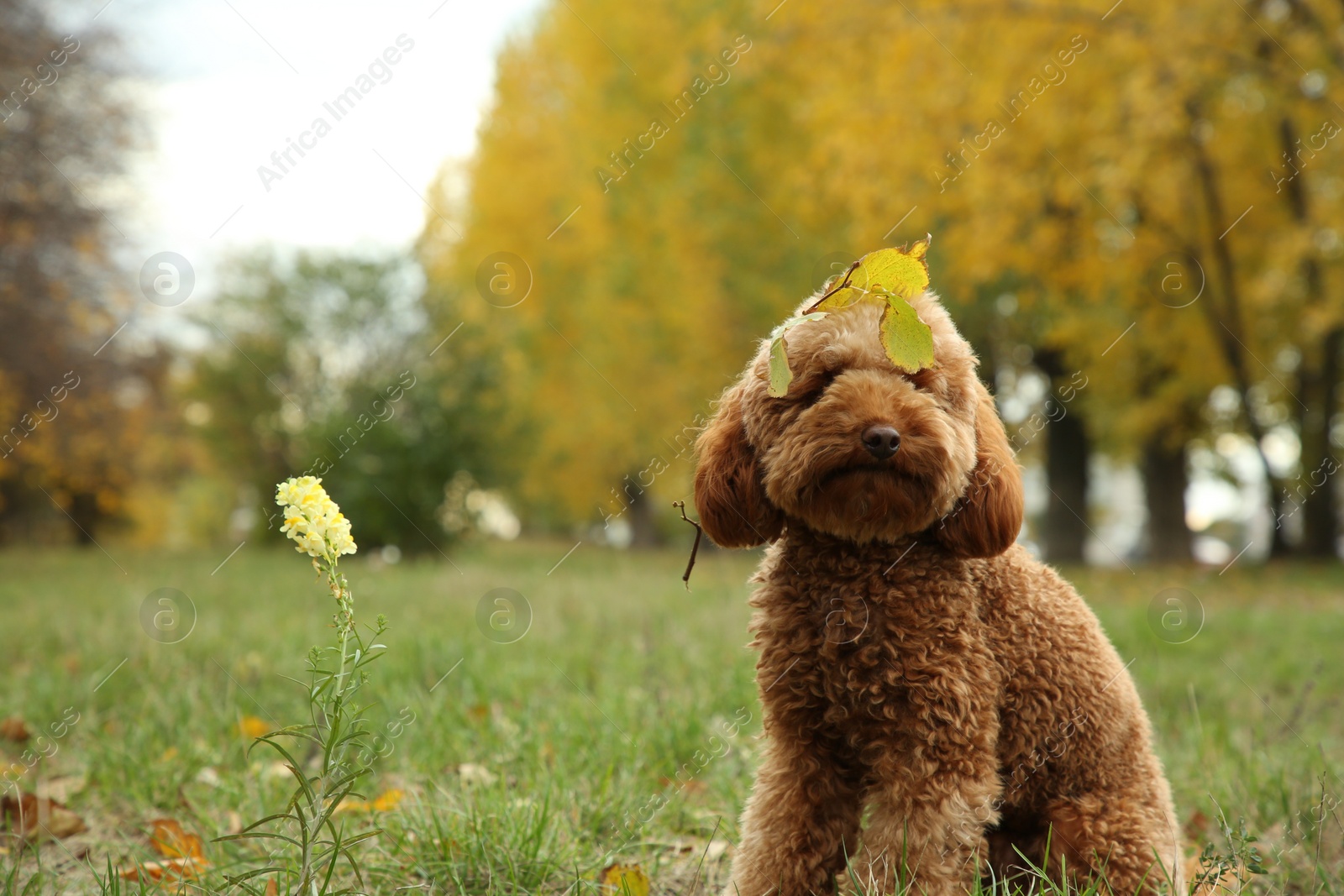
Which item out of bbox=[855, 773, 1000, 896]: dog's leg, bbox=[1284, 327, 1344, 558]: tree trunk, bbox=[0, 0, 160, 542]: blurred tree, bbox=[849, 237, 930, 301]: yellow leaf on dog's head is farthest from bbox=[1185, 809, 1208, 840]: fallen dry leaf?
bbox=[1284, 327, 1344, 558]: tree trunk

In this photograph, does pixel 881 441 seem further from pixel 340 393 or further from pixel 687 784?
pixel 340 393

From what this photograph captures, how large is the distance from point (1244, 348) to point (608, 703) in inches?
468

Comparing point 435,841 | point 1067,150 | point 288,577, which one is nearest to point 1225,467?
point 1067,150

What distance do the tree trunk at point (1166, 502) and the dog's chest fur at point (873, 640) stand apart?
15.6m

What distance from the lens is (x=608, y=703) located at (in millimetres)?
4027

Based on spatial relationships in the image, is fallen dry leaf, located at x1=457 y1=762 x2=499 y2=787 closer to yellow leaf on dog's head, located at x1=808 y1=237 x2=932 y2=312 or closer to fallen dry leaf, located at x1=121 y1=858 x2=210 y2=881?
fallen dry leaf, located at x1=121 y1=858 x2=210 y2=881

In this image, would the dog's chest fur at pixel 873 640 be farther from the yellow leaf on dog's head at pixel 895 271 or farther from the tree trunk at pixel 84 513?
the tree trunk at pixel 84 513

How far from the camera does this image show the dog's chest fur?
2223 millimetres

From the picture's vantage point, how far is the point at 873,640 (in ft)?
7.46

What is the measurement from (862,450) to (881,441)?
1.8 inches

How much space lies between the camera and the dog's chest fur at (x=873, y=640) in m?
2.22

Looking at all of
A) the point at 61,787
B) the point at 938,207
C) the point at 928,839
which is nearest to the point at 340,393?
the point at 938,207

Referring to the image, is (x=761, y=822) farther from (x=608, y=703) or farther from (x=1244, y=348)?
(x=1244, y=348)

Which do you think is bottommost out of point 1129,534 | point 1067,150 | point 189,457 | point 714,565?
point 1129,534
